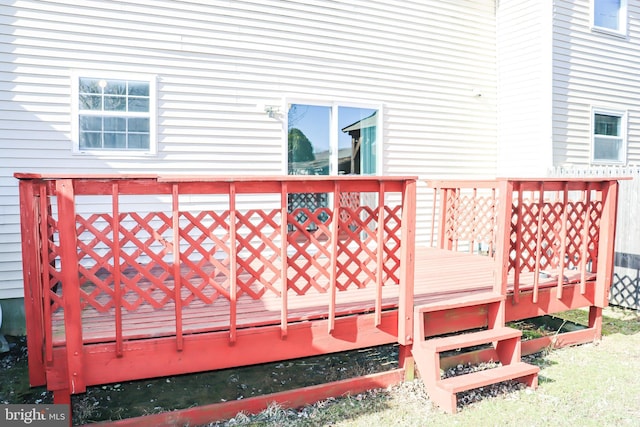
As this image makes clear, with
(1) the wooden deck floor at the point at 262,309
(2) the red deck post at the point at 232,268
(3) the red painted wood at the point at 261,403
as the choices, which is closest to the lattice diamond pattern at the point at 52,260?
(1) the wooden deck floor at the point at 262,309

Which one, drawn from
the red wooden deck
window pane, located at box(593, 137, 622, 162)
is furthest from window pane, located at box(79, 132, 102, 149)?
window pane, located at box(593, 137, 622, 162)

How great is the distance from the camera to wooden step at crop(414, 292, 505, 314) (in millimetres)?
3277

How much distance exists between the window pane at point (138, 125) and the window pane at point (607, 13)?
739cm

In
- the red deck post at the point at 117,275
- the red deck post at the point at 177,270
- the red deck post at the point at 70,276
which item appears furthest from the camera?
the red deck post at the point at 177,270

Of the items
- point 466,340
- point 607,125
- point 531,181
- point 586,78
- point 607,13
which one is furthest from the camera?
point 607,125

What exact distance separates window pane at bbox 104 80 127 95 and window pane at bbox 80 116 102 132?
34 centimetres

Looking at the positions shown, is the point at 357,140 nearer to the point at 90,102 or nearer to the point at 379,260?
the point at 90,102

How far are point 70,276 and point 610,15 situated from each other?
9190 millimetres

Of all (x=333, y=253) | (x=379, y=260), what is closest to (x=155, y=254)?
(x=333, y=253)

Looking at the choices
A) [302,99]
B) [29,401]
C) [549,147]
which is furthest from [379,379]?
[549,147]

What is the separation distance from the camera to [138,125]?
524 centimetres

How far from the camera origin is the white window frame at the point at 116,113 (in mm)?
4953

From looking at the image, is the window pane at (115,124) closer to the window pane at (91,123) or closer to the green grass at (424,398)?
the window pane at (91,123)

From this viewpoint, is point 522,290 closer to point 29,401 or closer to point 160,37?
point 29,401
